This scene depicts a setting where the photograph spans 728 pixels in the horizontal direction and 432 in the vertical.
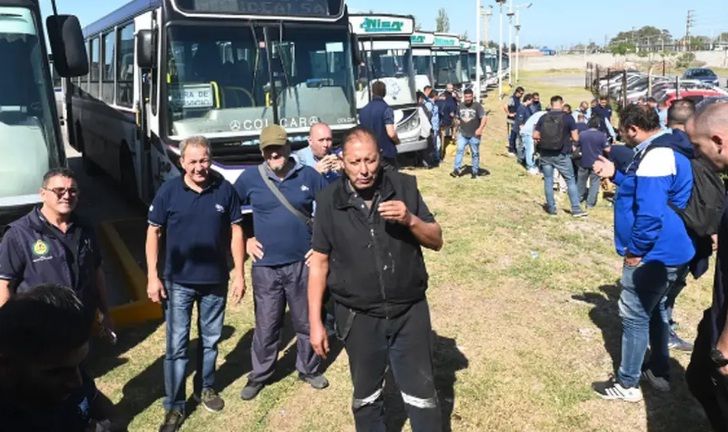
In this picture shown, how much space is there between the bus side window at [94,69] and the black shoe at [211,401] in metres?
8.24

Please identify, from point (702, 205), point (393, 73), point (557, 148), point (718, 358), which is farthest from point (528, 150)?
point (718, 358)

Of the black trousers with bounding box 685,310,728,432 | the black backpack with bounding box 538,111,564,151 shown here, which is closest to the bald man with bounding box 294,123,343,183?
the black trousers with bounding box 685,310,728,432

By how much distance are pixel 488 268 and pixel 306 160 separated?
338 cm

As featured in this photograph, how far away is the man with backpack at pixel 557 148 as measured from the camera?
995 cm

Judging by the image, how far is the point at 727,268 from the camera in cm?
280

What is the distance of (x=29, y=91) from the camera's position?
5309mm

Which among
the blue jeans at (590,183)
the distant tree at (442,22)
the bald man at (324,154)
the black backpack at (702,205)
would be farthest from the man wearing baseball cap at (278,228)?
the distant tree at (442,22)

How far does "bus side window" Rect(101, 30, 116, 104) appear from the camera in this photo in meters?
9.98

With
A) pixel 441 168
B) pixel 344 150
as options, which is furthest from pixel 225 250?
pixel 441 168

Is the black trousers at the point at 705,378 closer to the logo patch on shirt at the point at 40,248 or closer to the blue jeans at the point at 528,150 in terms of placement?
the logo patch on shirt at the point at 40,248

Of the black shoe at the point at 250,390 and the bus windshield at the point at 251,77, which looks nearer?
the black shoe at the point at 250,390

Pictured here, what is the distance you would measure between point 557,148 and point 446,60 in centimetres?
1682

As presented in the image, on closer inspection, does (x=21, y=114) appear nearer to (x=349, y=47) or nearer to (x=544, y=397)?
(x=349, y=47)

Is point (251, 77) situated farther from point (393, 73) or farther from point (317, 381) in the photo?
point (393, 73)
